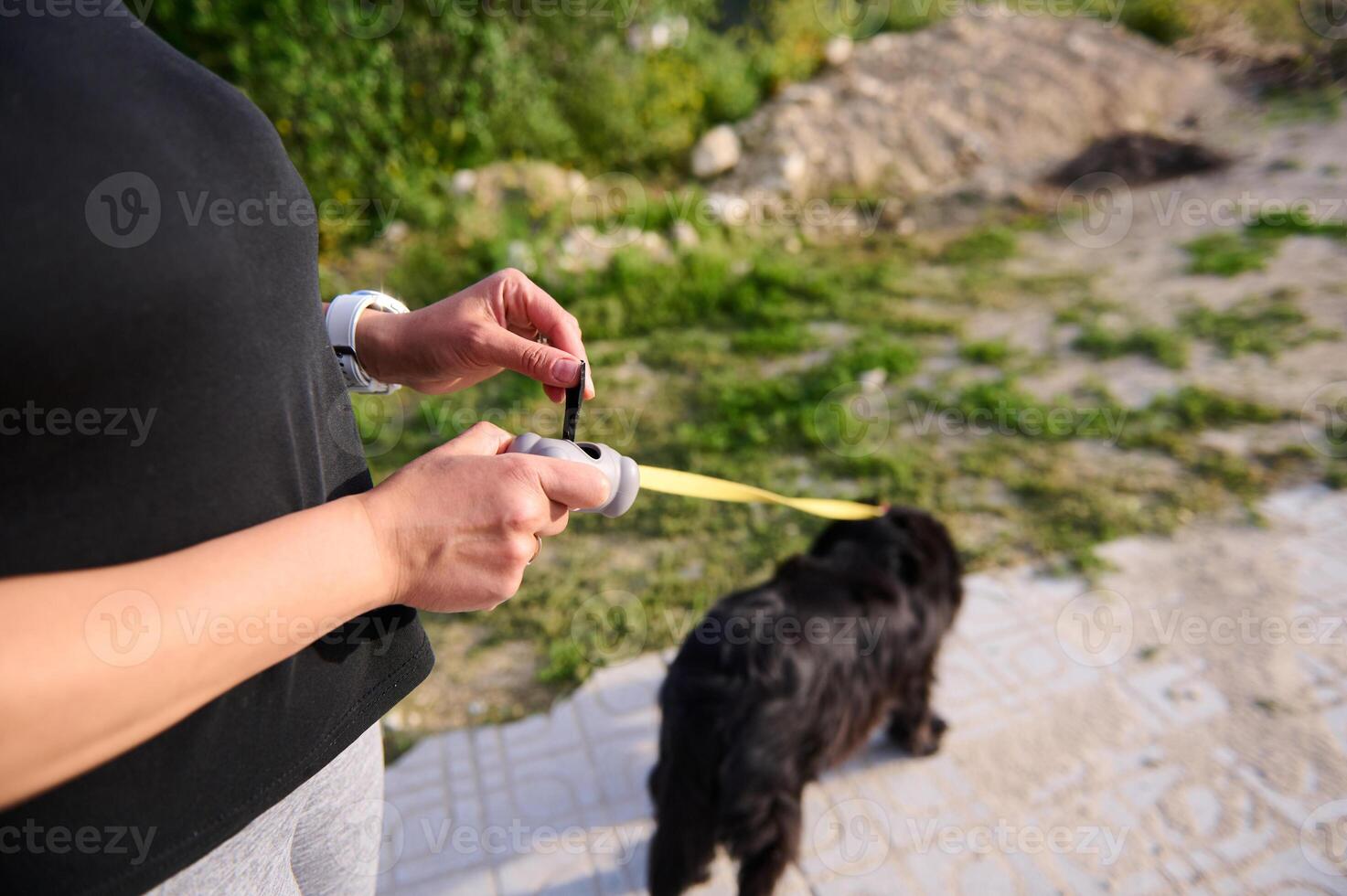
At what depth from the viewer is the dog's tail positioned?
1.94 metres

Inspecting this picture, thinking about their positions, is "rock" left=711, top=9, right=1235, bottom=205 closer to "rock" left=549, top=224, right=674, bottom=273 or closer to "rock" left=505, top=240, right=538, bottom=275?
"rock" left=549, top=224, right=674, bottom=273

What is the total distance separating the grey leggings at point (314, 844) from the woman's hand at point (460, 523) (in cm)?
36

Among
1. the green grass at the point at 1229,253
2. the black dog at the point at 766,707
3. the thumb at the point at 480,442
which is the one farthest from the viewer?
the green grass at the point at 1229,253

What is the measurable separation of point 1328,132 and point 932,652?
772cm

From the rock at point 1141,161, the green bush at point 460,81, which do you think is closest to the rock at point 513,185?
the green bush at point 460,81

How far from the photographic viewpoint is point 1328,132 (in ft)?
22.9

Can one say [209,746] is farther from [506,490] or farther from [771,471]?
[771,471]

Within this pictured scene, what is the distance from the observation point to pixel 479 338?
1.26 meters

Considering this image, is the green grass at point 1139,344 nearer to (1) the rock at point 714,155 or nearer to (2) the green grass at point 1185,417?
(2) the green grass at point 1185,417

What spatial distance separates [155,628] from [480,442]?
454mm

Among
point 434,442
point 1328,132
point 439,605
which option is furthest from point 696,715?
point 1328,132

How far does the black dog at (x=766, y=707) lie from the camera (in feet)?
6.34

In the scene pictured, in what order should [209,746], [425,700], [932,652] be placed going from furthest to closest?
[425,700], [932,652], [209,746]

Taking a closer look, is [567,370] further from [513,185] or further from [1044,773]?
[513,185]
